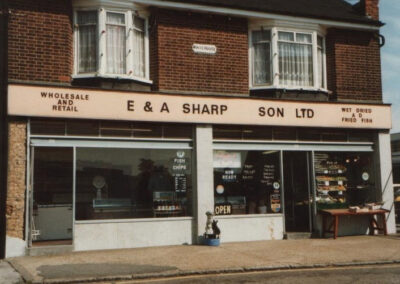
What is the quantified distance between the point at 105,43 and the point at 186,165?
3833 millimetres

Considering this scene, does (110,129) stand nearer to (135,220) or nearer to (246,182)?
(135,220)

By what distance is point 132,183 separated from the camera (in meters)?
12.8

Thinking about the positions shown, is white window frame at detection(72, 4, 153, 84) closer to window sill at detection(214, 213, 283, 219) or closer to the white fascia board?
the white fascia board

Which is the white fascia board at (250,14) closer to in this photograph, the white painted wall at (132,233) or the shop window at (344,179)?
the shop window at (344,179)

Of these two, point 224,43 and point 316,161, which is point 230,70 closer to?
point 224,43

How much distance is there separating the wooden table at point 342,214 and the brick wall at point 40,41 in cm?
800

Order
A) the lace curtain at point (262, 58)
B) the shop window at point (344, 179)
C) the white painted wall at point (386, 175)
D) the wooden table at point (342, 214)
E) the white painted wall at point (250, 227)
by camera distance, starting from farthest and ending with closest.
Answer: the white painted wall at point (386, 175) → the shop window at point (344, 179) → the lace curtain at point (262, 58) → the wooden table at point (342, 214) → the white painted wall at point (250, 227)

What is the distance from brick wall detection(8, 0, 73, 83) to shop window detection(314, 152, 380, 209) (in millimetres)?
7667

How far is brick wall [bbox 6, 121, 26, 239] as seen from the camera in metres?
11.3

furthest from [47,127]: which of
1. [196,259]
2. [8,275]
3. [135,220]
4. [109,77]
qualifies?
[196,259]

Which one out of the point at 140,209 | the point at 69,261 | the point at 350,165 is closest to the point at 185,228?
the point at 140,209

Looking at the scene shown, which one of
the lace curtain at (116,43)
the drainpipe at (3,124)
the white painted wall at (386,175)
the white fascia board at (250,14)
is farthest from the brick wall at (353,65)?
the drainpipe at (3,124)

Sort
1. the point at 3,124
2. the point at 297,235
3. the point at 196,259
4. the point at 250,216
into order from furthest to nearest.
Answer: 1. the point at 297,235
2. the point at 250,216
3. the point at 3,124
4. the point at 196,259

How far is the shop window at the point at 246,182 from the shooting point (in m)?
13.6
